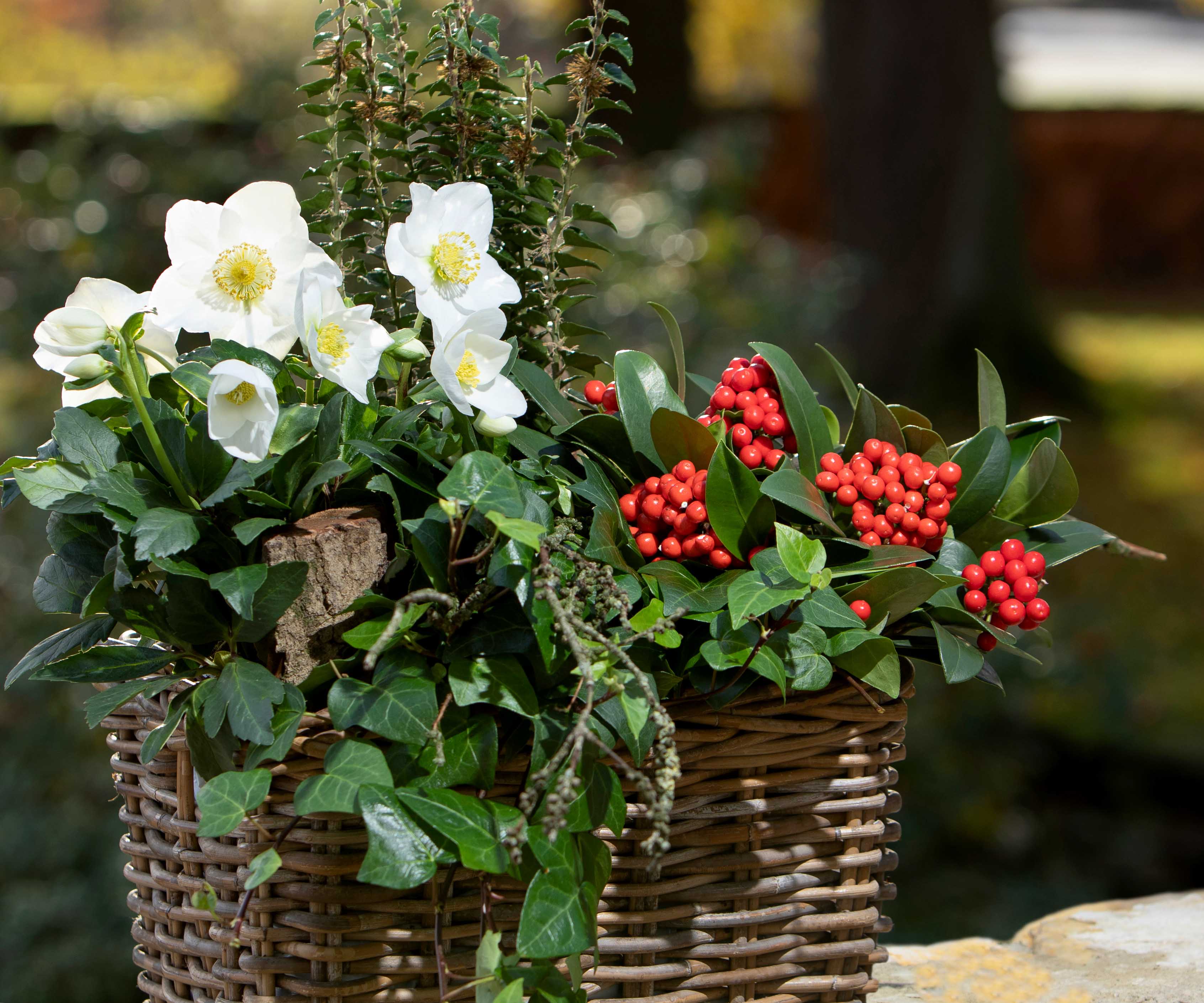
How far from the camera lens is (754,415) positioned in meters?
1.00

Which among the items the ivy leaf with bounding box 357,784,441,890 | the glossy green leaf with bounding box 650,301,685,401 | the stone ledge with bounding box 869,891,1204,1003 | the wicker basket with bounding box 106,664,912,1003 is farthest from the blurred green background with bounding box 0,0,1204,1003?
the ivy leaf with bounding box 357,784,441,890

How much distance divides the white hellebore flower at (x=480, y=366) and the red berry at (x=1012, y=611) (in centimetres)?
44

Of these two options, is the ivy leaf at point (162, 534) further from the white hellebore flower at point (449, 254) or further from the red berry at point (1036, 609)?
the red berry at point (1036, 609)

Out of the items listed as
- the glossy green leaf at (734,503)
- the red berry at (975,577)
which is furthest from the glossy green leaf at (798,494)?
the red berry at (975,577)

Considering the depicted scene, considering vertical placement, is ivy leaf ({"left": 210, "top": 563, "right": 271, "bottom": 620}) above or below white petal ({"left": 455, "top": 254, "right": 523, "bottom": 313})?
below

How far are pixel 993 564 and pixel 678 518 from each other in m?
0.28

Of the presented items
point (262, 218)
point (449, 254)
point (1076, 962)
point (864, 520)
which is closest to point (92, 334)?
point (262, 218)

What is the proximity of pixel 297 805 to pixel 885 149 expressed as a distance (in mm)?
4870

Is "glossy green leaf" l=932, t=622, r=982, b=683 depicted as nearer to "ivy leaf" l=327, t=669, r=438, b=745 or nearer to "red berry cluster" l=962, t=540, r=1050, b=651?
"red berry cluster" l=962, t=540, r=1050, b=651

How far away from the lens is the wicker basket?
2.79ft

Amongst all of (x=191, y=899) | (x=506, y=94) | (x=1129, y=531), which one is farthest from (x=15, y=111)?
(x=1129, y=531)

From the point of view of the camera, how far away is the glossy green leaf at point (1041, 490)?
1023 mm

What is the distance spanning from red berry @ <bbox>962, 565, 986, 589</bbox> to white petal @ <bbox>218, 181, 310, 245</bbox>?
626mm

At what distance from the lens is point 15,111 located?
4.54 m
